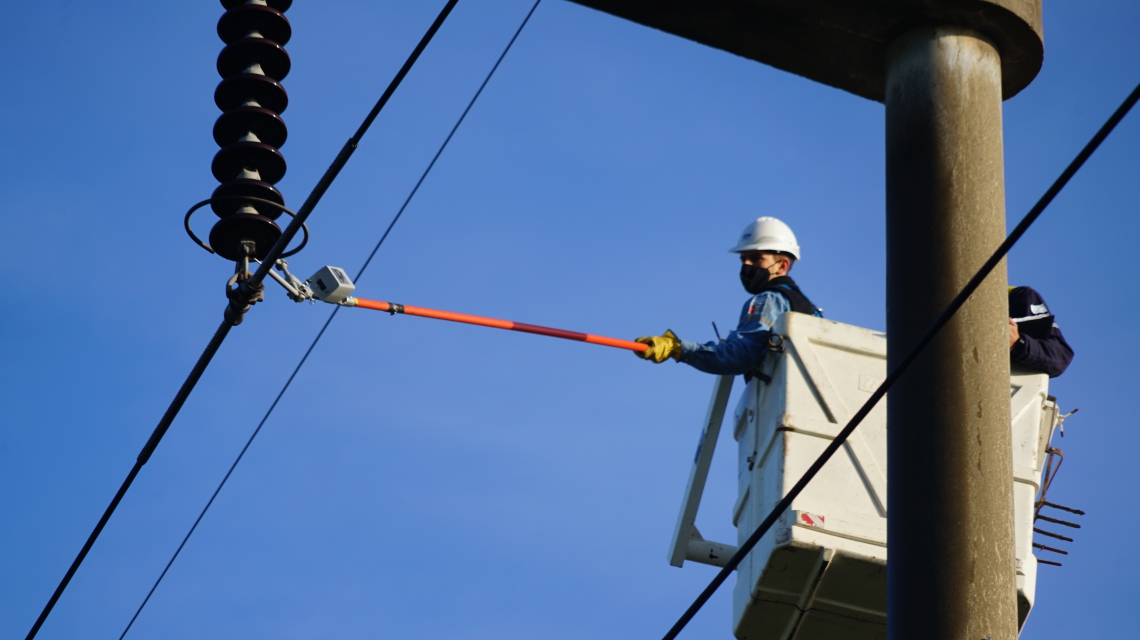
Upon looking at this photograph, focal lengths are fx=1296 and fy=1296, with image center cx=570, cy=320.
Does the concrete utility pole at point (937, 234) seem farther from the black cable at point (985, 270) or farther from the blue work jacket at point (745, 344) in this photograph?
the blue work jacket at point (745, 344)

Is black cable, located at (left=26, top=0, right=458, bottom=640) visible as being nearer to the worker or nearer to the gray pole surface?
the gray pole surface

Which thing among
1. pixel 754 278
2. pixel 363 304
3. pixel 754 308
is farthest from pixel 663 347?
pixel 363 304

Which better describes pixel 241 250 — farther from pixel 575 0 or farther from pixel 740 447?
pixel 740 447

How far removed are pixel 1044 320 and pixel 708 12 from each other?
304cm

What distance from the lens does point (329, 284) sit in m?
6.01

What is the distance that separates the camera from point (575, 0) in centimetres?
493

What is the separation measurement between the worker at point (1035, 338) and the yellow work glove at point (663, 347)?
187cm

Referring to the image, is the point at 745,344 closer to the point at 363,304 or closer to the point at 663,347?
the point at 663,347

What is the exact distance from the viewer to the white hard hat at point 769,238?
8.44 m

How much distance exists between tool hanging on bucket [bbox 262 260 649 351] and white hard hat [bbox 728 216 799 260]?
1.25 m

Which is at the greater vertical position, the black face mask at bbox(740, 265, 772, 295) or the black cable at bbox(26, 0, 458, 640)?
the black face mask at bbox(740, 265, 772, 295)

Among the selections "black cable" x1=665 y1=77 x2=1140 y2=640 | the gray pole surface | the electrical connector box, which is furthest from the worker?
the electrical connector box

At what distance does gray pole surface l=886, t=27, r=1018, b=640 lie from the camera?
368 cm

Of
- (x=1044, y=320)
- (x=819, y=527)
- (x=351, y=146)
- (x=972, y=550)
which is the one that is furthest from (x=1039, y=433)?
(x=351, y=146)
